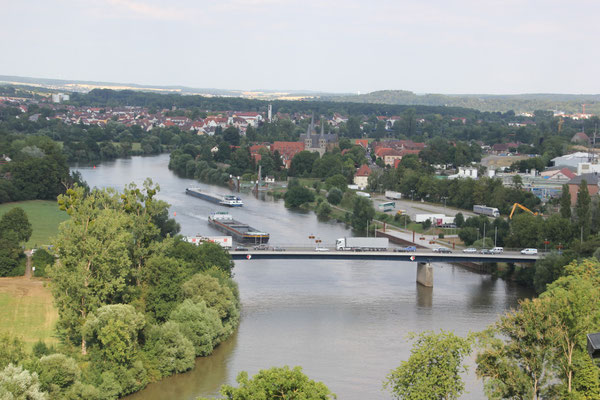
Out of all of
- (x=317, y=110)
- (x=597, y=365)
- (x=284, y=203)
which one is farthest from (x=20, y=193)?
(x=317, y=110)

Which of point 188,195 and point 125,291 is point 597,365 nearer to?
point 125,291

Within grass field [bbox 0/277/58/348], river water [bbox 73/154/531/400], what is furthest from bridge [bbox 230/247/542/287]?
grass field [bbox 0/277/58/348]

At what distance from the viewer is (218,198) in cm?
3788

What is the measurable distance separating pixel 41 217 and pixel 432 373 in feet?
70.6

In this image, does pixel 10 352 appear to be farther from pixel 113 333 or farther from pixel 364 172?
pixel 364 172

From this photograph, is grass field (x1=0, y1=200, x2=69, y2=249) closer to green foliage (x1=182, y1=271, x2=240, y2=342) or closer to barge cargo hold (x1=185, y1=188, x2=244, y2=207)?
barge cargo hold (x1=185, y1=188, x2=244, y2=207)

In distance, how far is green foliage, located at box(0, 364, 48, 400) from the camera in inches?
431

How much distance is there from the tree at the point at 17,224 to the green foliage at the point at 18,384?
12290mm

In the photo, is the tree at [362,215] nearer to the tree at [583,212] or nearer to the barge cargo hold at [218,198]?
the barge cargo hold at [218,198]

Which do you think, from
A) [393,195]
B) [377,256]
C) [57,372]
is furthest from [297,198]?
[57,372]

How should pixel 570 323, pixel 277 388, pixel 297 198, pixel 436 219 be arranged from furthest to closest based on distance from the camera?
pixel 297 198
pixel 436 219
pixel 570 323
pixel 277 388

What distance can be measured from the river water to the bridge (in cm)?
59

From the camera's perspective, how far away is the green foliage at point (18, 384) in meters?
11.0

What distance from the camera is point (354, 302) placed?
20.3 m
